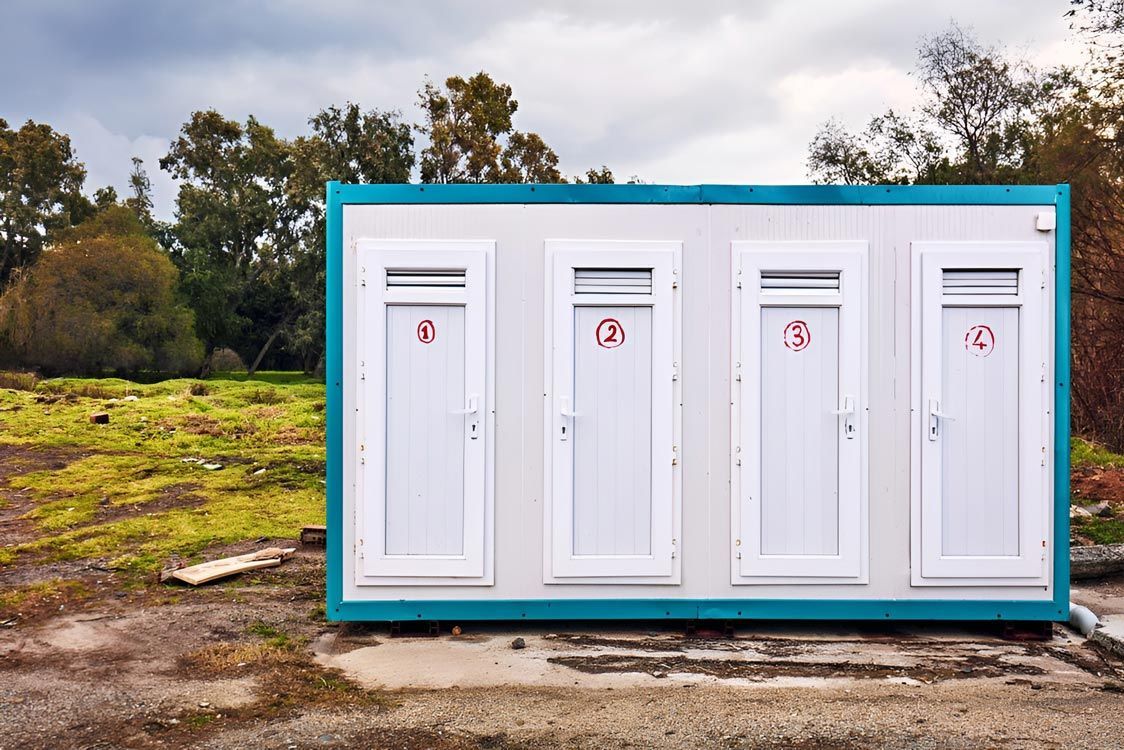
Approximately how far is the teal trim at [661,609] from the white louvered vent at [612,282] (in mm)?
1711

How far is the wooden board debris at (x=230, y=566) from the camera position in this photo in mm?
6602

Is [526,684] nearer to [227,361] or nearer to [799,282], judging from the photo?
[799,282]

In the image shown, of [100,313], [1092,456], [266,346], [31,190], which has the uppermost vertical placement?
[31,190]

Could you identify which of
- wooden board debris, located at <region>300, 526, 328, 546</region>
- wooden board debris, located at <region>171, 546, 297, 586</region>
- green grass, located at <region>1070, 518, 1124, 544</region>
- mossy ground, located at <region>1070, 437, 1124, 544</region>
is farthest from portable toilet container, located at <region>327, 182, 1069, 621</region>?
mossy ground, located at <region>1070, 437, 1124, 544</region>

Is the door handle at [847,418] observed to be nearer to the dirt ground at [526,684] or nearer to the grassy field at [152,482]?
the dirt ground at [526,684]

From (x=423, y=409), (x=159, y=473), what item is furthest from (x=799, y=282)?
(x=159, y=473)

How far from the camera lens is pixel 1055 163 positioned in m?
13.6

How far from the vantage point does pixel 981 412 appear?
520 cm

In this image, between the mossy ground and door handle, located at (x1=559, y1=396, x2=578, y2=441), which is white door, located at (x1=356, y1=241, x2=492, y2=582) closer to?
door handle, located at (x1=559, y1=396, x2=578, y2=441)

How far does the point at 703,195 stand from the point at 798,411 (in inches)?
51.6

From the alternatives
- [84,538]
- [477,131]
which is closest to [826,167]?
[477,131]

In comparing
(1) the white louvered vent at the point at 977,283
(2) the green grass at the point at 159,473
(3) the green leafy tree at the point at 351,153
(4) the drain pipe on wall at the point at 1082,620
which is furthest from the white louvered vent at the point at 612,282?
(3) the green leafy tree at the point at 351,153

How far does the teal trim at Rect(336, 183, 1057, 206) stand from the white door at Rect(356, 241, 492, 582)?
27 centimetres

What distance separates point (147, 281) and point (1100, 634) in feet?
A: 107
